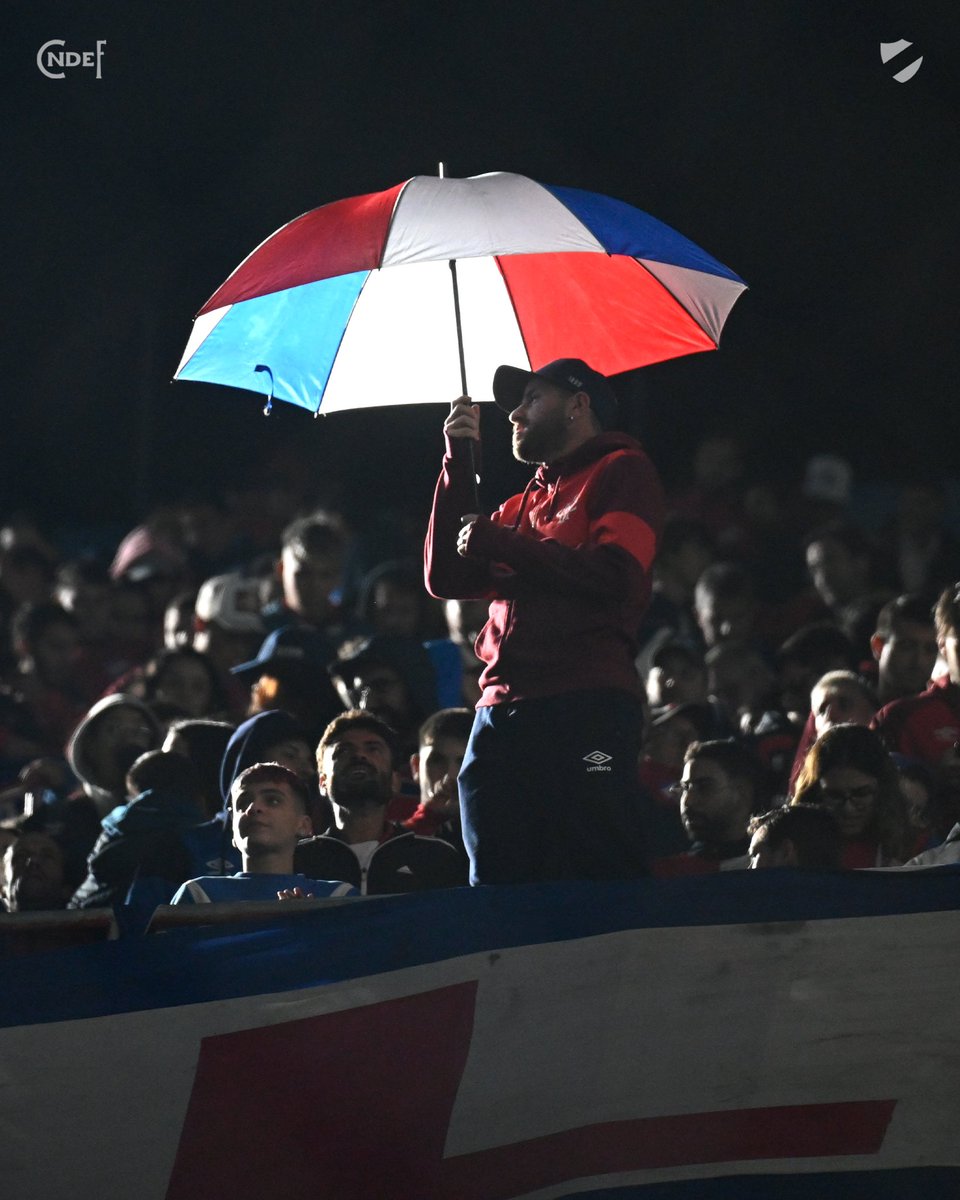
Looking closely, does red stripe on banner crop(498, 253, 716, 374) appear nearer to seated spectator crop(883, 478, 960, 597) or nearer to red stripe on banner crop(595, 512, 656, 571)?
red stripe on banner crop(595, 512, 656, 571)

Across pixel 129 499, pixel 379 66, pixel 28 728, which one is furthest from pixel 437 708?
pixel 129 499

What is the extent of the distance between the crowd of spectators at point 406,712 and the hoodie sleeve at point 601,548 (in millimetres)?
996

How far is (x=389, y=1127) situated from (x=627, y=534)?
1397 millimetres

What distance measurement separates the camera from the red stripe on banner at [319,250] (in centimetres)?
445

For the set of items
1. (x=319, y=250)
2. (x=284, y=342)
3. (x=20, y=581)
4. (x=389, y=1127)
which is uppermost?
(x=319, y=250)

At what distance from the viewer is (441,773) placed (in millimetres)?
5906

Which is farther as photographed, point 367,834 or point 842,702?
point 842,702

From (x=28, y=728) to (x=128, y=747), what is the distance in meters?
1.58

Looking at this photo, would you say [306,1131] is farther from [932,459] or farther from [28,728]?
[932,459]

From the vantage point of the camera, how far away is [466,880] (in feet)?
17.9

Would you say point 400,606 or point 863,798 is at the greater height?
point 400,606

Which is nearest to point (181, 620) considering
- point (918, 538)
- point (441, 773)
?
point (441, 773)

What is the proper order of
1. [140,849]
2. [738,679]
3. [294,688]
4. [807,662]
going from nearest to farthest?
[140,849] → [294,688] → [807,662] → [738,679]

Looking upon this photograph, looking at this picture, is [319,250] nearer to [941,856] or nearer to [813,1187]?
[941,856]
